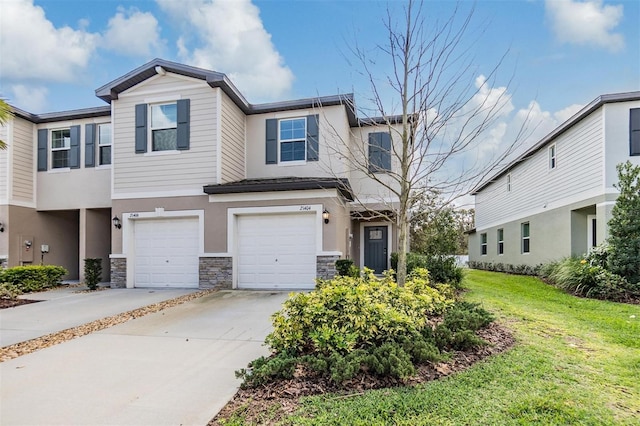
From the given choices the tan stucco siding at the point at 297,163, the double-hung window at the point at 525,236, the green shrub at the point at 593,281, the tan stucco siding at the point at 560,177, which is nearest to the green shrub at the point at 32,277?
the tan stucco siding at the point at 297,163

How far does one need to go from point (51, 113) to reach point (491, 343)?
1561cm

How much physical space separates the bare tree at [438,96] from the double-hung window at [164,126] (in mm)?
7637

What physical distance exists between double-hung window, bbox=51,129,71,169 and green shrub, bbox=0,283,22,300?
16.2 feet

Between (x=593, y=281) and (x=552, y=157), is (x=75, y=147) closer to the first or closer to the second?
(x=593, y=281)

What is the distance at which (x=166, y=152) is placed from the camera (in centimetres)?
1112

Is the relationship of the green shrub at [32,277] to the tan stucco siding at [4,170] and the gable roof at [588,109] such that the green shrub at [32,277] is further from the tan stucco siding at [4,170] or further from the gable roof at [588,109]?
the gable roof at [588,109]

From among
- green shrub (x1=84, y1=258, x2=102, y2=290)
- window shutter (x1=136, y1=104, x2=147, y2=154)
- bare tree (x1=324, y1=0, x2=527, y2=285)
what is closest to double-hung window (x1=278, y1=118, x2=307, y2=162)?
window shutter (x1=136, y1=104, x2=147, y2=154)

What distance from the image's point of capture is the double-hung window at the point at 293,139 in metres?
12.0

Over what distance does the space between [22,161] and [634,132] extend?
20617 millimetres

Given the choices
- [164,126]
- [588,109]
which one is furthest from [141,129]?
[588,109]

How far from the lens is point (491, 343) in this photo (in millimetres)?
4355

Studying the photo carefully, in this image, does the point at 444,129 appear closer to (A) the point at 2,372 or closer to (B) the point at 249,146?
(A) the point at 2,372

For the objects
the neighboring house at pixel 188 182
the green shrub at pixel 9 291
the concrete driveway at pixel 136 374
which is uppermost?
the neighboring house at pixel 188 182

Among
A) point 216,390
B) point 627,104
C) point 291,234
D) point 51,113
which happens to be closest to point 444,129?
point 216,390
